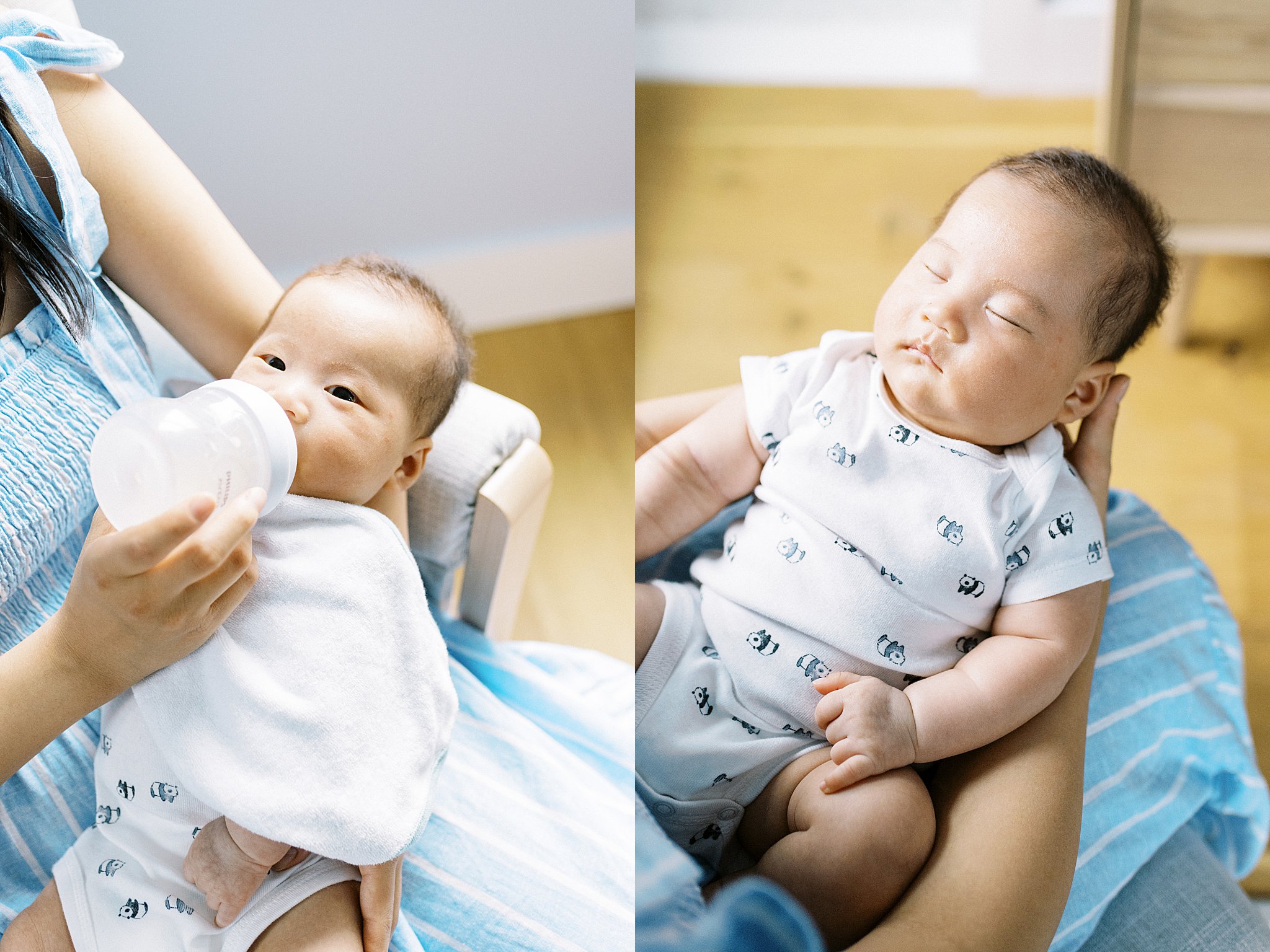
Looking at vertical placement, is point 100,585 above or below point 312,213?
above

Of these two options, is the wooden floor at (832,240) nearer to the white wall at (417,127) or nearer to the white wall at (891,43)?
the white wall at (891,43)

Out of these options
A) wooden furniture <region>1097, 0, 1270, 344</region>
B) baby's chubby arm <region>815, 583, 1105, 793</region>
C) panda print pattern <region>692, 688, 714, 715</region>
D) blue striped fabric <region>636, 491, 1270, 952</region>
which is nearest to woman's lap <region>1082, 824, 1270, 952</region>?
blue striped fabric <region>636, 491, 1270, 952</region>

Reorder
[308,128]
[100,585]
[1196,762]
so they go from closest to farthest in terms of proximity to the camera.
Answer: [100,585] → [1196,762] → [308,128]

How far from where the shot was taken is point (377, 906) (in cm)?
61

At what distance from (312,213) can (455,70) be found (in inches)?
13.4

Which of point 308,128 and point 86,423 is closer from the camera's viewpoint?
point 86,423

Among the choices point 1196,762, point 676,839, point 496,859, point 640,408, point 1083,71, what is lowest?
point 496,859

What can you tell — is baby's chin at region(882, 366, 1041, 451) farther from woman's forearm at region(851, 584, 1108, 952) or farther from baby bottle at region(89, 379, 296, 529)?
baby bottle at region(89, 379, 296, 529)

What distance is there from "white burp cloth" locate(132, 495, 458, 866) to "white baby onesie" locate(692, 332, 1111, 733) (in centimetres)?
24

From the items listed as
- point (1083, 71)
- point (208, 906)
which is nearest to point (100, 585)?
point (208, 906)

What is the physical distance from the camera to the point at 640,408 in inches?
16.4

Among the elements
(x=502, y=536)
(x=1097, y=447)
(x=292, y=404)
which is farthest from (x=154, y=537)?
(x=1097, y=447)

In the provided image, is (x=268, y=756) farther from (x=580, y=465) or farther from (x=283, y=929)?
(x=580, y=465)

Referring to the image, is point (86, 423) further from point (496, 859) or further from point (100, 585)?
point (496, 859)
